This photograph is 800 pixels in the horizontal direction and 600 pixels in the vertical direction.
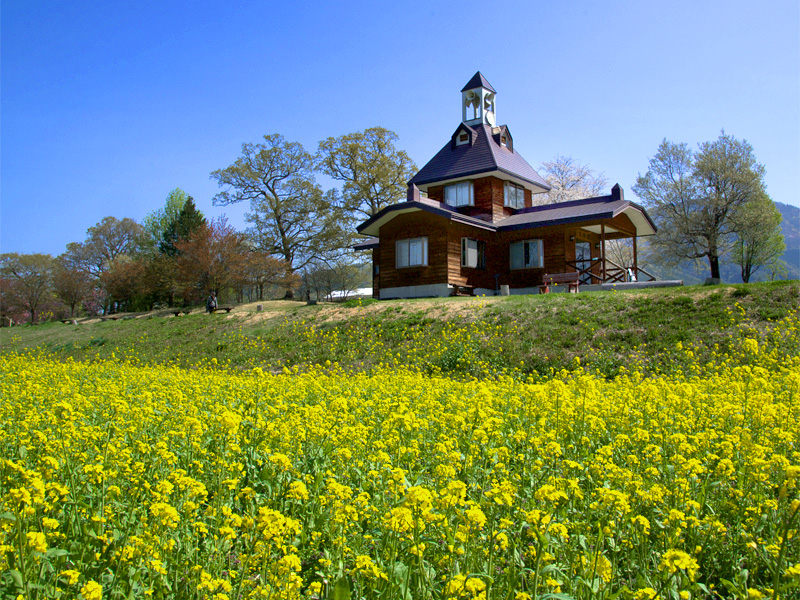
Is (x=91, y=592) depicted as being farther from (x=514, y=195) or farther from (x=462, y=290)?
(x=514, y=195)

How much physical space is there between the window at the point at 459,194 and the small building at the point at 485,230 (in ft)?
0.16

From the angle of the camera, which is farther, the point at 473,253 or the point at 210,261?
the point at 210,261

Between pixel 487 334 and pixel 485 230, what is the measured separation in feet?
37.1

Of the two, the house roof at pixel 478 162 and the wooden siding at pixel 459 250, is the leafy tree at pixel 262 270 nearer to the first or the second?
the wooden siding at pixel 459 250

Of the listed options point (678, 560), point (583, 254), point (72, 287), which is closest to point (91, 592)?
point (678, 560)

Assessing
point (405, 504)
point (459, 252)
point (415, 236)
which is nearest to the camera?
point (405, 504)

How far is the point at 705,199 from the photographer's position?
112 feet

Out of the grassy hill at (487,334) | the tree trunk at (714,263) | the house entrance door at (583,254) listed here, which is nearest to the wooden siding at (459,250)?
the house entrance door at (583,254)

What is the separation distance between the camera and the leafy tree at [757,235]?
109 ft

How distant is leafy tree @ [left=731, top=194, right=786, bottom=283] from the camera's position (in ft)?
109

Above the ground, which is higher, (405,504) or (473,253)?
(473,253)

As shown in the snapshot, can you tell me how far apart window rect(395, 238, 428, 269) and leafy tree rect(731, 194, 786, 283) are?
21405 mm

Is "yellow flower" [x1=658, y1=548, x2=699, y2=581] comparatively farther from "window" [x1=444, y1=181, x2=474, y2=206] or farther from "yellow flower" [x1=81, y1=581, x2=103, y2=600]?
"window" [x1=444, y1=181, x2=474, y2=206]

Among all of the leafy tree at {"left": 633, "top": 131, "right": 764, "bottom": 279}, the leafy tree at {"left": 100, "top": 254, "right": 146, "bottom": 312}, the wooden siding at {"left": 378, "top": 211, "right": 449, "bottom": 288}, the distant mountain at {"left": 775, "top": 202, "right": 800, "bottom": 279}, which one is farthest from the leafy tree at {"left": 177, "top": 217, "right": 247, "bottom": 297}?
the distant mountain at {"left": 775, "top": 202, "right": 800, "bottom": 279}
